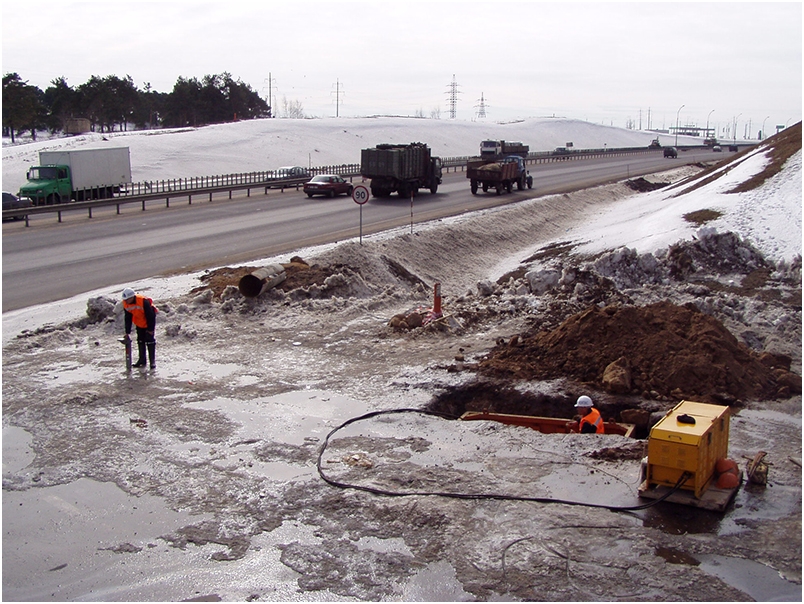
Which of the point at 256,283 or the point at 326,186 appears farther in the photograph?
the point at 326,186

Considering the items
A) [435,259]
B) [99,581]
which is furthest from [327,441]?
[435,259]

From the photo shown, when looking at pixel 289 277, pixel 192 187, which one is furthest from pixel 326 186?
pixel 289 277

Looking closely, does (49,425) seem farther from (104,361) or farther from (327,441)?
(327,441)

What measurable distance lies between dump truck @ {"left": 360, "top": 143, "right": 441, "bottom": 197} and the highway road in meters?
0.92

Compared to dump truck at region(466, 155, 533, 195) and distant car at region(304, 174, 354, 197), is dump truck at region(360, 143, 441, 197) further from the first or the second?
dump truck at region(466, 155, 533, 195)

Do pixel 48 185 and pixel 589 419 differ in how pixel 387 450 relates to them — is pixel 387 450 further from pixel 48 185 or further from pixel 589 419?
pixel 48 185

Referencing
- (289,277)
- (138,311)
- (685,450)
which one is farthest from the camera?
(289,277)

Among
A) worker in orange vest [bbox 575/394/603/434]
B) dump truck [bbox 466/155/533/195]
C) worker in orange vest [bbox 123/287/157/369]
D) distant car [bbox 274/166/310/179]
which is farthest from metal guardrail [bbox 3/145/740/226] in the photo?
worker in orange vest [bbox 575/394/603/434]

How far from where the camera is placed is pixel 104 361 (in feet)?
43.0

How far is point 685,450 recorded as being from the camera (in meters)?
7.88

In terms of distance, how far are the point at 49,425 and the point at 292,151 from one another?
79304 millimetres

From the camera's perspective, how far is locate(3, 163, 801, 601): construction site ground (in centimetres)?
694

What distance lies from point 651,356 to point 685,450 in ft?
13.7

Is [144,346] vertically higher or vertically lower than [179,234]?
lower
